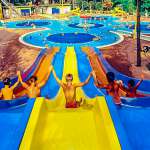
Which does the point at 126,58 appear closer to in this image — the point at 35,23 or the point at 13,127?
the point at 13,127

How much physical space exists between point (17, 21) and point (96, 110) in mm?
31643

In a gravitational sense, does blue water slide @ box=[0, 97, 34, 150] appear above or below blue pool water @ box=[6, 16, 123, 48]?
below

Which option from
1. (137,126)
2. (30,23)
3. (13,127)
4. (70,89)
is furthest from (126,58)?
(30,23)

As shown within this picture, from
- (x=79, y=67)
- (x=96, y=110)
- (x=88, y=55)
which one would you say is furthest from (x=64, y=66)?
(x=96, y=110)

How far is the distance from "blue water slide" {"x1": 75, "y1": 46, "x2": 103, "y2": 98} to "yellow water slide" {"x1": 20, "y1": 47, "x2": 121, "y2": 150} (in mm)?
3154

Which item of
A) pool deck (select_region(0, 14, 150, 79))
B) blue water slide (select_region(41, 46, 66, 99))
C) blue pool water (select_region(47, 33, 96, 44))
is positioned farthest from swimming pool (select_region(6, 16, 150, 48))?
blue water slide (select_region(41, 46, 66, 99))

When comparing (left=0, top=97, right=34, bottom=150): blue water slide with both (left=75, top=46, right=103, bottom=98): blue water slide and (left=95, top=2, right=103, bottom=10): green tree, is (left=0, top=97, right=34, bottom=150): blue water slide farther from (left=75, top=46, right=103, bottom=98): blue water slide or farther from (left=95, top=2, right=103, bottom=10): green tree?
(left=95, top=2, right=103, bottom=10): green tree

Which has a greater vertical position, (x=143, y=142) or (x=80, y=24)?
(x=80, y=24)

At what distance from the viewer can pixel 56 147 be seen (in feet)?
19.2

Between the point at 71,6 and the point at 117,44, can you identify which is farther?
the point at 71,6

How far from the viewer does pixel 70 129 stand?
653cm

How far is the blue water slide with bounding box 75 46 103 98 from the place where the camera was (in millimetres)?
10768

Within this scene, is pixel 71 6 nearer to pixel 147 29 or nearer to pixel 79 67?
pixel 147 29

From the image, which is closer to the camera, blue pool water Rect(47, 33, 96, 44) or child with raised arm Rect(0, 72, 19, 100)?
child with raised arm Rect(0, 72, 19, 100)
